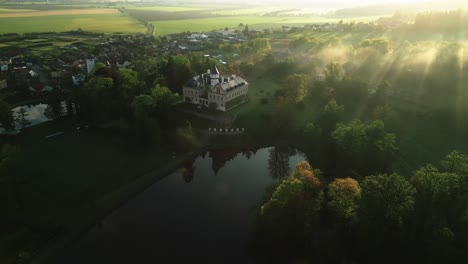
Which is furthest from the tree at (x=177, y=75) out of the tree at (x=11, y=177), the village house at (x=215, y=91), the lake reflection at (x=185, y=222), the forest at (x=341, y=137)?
the tree at (x=11, y=177)

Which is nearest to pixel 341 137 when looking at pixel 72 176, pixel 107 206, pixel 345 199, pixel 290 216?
pixel 345 199

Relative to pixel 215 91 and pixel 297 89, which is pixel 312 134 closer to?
pixel 297 89

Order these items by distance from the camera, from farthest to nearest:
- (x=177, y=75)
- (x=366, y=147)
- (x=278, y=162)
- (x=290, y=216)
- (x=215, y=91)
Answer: (x=177, y=75)
(x=215, y=91)
(x=278, y=162)
(x=366, y=147)
(x=290, y=216)

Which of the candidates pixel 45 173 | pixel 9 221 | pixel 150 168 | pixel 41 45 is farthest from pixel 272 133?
pixel 41 45

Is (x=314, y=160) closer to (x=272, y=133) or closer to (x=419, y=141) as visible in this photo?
(x=272, y=133)

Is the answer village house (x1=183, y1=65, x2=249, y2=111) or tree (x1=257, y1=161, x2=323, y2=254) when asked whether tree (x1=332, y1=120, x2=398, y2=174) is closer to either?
tree (x1=257, y1=161, x2=323, y2=254)

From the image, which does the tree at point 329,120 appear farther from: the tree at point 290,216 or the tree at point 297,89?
the tree at point 290,216
